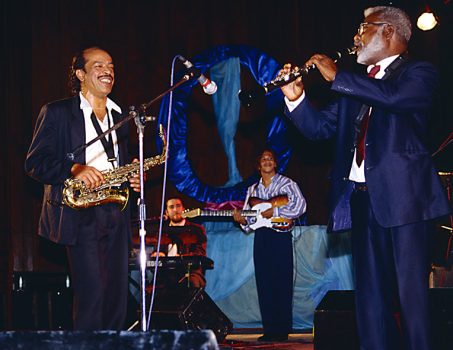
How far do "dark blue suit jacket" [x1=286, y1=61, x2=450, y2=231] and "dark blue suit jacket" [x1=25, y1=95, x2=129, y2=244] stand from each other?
182cm

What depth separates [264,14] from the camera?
1000 cm

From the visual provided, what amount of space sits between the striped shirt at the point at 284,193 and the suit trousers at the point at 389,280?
4.12 meters

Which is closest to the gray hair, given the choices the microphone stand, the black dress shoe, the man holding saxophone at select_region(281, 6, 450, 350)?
the man holding saxophone at select_region(281, 6, 450, 350)

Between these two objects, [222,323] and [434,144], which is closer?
[222,323]

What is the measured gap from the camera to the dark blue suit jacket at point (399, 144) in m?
3.67

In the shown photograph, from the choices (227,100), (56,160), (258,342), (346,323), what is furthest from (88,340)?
(227,100)

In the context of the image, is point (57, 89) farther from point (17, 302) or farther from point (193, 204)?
point (17, 302)

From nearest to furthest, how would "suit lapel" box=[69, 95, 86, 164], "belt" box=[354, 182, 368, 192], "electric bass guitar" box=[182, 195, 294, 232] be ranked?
"belt" box=[354, 182, 368, 192], "suit lapel" box=[69, 95, 86, 164], "electric bass guitar" box=[182, 195, 294, 232]

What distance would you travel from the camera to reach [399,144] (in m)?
3.72

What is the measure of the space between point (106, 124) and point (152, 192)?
482cm

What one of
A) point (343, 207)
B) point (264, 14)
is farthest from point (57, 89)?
point (343, 207)

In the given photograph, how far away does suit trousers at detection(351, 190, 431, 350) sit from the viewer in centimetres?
360

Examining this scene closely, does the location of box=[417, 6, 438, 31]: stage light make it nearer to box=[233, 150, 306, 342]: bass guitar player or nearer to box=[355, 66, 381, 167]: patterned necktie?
box=[233, 150, 306, 342]: bass guitar player

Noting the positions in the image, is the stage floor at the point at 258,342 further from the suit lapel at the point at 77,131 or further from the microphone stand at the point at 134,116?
the microphone stand at the point at 134,116
